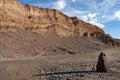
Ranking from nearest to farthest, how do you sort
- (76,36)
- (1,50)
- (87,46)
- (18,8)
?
(1,50), (18,8), (87,46), (76,36)

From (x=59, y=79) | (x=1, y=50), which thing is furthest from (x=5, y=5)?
(x=59, y=79)

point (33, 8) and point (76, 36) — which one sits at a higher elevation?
point (33, 8)

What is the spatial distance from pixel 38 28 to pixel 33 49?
51.7 feet

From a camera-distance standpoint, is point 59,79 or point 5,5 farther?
point 5,5

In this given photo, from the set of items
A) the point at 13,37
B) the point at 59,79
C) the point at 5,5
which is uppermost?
the point at 5,5

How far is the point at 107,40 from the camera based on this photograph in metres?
93.4

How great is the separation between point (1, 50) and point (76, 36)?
Result: 40411 mm

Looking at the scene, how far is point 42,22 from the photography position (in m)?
73.4

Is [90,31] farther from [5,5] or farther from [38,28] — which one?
[5,5]

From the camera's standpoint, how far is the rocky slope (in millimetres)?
62081

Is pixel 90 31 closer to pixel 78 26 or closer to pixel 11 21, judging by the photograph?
pixel 78 26

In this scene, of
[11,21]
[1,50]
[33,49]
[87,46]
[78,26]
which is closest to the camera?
[1,50]

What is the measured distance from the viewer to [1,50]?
46.6 m

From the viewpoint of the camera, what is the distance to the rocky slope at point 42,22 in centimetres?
6208
